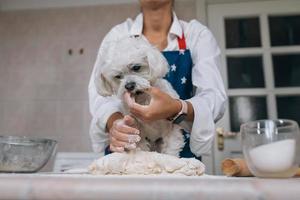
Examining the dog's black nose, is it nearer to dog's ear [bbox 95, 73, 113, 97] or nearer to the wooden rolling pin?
dog's ear [bbox 95, 73, 113, 97]

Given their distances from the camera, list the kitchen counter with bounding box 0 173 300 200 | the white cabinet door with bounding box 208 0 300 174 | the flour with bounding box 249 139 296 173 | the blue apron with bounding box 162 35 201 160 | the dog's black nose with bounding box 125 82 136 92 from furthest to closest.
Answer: the white cabinet door with bounding box 208 0 300 174, the blue apron with bounding box 162 35 201 160, the dog's black nose with bounding box 125 82 136 92, the flour with bounding box 249 139 296 173, the kitchen counter with bounding box 0 173 300 200

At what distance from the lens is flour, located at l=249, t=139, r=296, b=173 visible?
0.41m

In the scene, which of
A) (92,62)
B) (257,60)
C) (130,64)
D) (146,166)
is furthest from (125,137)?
(257,60)

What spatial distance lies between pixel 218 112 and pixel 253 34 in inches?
56.9

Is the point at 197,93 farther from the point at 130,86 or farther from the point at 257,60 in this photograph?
the point at 257,60

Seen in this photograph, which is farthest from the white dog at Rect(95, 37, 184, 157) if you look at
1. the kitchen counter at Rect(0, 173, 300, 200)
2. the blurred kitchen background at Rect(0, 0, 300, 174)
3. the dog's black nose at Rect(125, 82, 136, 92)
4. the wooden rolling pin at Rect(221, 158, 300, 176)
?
the blurred kitchen background at Rect(0, 0, 300, 174)

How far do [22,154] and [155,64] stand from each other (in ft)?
1.09

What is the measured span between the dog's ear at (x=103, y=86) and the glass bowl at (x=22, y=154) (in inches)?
8.1

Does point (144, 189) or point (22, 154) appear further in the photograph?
point (22, 154)

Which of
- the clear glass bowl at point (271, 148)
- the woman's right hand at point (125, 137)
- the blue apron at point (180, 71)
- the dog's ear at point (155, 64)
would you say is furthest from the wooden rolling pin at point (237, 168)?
the blue apron at point (180, 71)

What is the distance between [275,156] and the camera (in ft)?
1.37

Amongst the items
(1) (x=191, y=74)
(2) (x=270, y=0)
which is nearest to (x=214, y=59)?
(1) (x=191, y=74)

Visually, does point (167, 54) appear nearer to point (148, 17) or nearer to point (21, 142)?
point (148, 17)

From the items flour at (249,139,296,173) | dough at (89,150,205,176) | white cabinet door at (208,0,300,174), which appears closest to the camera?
flour at (249,139,296,173)
